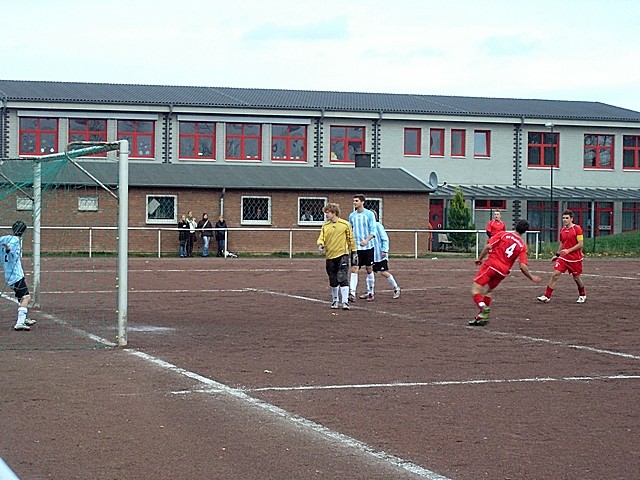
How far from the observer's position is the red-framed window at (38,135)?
4991 centimetres

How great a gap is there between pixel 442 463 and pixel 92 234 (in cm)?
2795

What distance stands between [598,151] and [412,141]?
36.3 ft

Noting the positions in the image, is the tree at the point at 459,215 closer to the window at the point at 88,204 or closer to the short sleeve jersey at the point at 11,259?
the window at the point at 88,204

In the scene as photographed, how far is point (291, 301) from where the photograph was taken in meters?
18.9

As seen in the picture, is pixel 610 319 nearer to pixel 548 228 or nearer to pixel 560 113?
pixel 548 228

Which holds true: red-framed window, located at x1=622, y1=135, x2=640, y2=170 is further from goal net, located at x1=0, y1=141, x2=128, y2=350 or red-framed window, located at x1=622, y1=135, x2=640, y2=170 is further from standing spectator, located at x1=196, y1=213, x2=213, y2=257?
goal net, located at x1=0, y1=141, x2=128, y2=350

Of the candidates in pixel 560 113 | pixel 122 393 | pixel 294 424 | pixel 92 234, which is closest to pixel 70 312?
pixel 122 393

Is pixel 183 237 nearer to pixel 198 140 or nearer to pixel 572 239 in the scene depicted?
pixel 198 140

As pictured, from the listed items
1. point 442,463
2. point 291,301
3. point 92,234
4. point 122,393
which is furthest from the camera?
point 92,234

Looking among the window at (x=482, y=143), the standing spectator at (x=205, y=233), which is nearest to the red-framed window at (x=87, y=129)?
the standing spectator at (x=205, y=233)

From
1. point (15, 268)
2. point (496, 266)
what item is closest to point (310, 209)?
point (496, 266)

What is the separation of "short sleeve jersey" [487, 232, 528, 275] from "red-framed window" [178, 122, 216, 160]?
38365mm

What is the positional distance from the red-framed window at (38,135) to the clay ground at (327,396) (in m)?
34.6

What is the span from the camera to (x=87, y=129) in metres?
50.6
